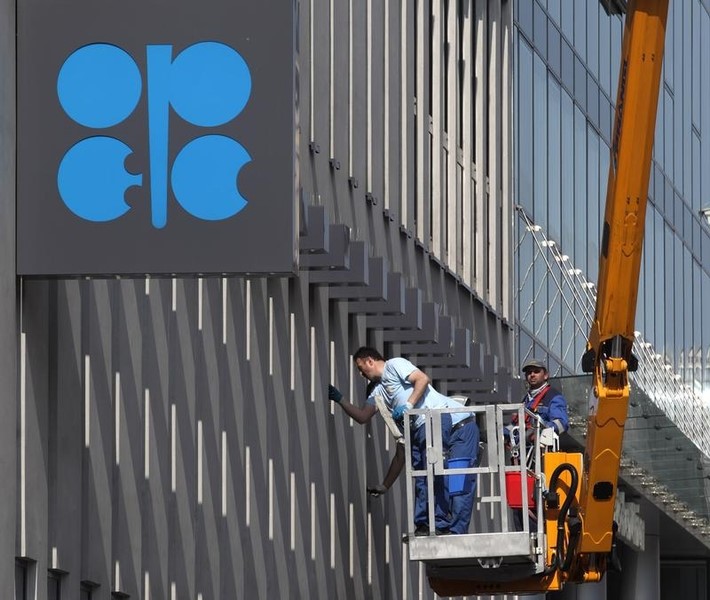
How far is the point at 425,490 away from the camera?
19.0 meters

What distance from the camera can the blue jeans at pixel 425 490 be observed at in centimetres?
1881

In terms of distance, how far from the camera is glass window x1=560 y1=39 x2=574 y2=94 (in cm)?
3953

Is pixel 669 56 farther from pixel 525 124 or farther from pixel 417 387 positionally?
pixel 417 387

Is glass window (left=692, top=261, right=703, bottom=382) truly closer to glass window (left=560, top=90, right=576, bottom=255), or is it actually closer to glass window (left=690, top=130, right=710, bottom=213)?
glass window (left=690, top=130, right=710, bottom=213)

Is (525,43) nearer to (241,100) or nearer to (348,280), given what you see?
(348,280)

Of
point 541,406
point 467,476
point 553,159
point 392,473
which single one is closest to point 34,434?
point 467,476

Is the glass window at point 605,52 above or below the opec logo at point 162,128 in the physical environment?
above

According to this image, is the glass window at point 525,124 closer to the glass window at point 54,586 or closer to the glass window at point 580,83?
the glass window at point 580,83

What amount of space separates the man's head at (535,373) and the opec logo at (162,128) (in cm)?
686

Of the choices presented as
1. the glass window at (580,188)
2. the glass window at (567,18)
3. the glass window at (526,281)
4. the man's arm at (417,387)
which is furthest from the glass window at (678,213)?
the man's arm at (417,387)

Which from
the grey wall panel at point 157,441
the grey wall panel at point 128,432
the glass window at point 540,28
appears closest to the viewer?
the grey wall panel at point 128,432

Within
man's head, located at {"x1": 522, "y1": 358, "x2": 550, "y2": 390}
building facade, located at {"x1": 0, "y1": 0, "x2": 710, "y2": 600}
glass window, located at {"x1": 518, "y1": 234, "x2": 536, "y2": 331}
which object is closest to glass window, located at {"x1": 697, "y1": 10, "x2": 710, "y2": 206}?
building facade, located at {"x1": 0, "y1": 0, "x2": 710, "y2": 600}

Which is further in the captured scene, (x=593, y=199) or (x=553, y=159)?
(x=593, y=199)

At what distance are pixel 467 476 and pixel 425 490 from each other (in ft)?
1.27
